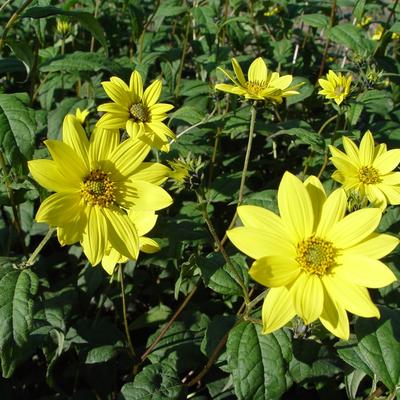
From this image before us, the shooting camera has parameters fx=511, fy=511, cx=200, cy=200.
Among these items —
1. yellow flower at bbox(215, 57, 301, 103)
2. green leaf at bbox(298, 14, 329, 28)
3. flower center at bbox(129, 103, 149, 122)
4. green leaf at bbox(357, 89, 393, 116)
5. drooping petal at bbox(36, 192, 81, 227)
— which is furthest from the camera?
green leaf at bbox(298, 14, 329, 28)

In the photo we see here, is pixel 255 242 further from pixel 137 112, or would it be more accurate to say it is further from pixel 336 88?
pixel 336 88

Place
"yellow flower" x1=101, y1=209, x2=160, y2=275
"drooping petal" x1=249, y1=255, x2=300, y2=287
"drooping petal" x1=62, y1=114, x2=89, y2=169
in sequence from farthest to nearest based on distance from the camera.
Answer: "yellow flower" x1=101, y1=209, x2=160, y2=275 < "drooping petal" x1=62, y1=114, x2=89, y2=169 < "drooping petal" x1=249, y1=255, x2=300, y2=287

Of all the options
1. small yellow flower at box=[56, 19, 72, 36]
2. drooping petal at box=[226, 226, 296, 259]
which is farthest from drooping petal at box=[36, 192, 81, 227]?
small yellow flower at box=[56, 19, 72, 36]

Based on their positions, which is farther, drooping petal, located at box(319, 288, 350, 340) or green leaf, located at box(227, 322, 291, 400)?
green leaf, located at box(227, 322, 291, 400)

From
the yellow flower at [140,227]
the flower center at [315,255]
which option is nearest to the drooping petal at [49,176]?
the yellow flower at [140,227]

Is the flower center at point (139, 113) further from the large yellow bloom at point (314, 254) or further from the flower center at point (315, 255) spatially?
the flower center at point (315, 255)

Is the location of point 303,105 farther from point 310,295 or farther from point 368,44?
point 310,295

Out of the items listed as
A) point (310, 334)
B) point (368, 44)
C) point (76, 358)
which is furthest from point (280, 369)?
point (368, 44)

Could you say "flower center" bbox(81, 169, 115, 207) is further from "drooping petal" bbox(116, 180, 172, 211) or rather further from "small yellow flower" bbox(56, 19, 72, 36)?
"small yellow flower" bbox(56, 19, 72, 36)

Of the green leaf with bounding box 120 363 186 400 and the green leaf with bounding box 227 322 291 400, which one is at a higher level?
the green leaf with bounding box 227 322 291 400
